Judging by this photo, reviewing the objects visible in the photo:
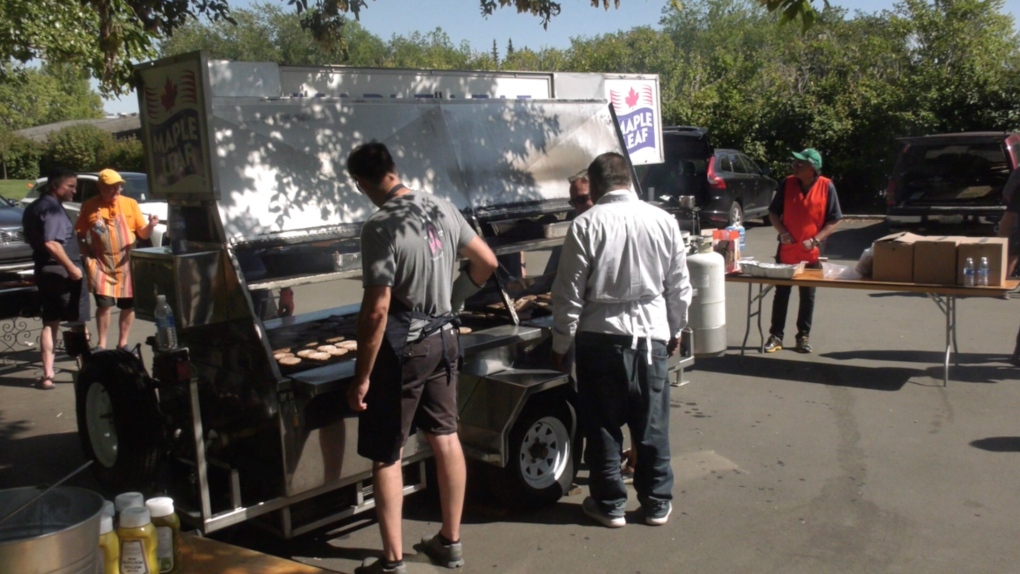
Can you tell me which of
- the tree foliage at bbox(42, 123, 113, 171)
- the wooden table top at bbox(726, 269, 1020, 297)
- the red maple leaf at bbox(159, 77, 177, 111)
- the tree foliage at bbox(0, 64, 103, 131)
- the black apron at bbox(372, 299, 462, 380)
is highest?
the tree foliage at bbox(0, 64, 103, 131)

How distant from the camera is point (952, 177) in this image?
13453 millimetres

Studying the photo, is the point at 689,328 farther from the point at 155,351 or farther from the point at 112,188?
the point at 112,188

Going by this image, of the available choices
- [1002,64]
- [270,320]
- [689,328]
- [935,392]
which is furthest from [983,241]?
[1002,64]

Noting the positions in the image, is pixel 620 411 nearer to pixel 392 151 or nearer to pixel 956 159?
pixel 392 151

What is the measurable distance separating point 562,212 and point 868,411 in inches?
102

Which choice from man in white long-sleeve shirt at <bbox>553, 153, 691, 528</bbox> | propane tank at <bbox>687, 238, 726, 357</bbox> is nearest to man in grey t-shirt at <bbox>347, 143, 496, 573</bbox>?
man in white long-sleeve shirt at <bbox>553, 153, 691, 528</bbox>

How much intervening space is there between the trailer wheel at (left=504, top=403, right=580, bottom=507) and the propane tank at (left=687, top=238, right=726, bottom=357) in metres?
2.12

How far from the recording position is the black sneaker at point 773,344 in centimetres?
833

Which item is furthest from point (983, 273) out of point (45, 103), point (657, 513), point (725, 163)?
point (45, 103)

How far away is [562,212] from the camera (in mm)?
6379

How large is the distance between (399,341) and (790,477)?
2714 mm

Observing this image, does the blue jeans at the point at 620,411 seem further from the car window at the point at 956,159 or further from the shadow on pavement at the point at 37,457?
the car window at the point at 956,159

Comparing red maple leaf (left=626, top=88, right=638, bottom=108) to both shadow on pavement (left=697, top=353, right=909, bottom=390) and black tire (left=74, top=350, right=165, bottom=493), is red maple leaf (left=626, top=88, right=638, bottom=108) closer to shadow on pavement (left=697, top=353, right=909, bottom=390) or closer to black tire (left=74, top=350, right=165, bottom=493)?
shadow on pavement (left=697, top=353, right=909, bottom=390)

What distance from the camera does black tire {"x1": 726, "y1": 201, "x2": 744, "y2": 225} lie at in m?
17.9
